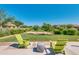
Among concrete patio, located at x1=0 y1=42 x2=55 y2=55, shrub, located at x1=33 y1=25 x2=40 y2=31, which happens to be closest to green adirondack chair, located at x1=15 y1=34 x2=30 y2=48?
concrete patio, located at x1=0 y1=42 x2=55 y2=55

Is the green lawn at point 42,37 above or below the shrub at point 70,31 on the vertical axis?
below

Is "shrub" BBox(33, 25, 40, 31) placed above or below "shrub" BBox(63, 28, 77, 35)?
above

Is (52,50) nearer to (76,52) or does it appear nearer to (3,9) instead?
(76,52)

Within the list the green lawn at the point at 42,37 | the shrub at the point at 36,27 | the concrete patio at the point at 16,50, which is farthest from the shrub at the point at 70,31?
the shrub at the point at 36,27

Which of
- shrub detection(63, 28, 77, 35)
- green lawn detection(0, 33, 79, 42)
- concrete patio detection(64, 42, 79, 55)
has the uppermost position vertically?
shrub detection(63, 28, 77, 35)

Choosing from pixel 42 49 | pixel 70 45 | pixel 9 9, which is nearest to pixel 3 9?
pixel 9 9

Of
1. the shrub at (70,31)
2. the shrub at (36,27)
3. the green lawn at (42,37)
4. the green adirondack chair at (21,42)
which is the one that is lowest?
the green adirondack chair at (21,42)

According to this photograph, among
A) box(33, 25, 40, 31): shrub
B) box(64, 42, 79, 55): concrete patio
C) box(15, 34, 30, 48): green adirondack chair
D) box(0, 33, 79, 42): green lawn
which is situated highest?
box(33, 25, 40, 31): shrub

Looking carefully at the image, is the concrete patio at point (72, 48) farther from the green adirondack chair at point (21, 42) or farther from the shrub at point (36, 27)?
the green adirondack chair at point (21, 42)

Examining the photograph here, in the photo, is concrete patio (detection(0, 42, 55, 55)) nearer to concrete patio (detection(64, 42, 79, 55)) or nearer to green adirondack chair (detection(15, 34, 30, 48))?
green adirondack chair (detection(15, 34, 30, 48))

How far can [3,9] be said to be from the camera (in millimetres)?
8062

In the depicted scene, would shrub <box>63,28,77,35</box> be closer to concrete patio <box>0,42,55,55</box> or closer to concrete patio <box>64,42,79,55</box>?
concrete patio <box>64,42,79,55</box>

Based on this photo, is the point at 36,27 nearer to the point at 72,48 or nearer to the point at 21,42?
the point at 21,42

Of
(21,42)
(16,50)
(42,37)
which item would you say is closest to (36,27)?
(42,37)
